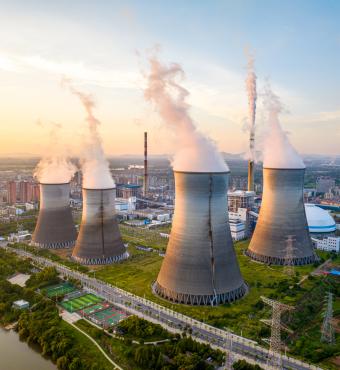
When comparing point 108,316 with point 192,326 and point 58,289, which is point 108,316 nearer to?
point 192,326

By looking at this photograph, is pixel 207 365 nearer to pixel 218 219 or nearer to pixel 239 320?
pixel 239 320

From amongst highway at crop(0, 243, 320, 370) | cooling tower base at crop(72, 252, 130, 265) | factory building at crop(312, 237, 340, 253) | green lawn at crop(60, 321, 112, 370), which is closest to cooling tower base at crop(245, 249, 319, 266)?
factory building at crop(312, 237, 340, 253)

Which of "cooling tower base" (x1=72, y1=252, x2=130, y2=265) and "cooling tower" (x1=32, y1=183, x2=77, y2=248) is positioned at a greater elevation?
"cooling tower" (x1=32, y1=183, x2=77, y2=248)

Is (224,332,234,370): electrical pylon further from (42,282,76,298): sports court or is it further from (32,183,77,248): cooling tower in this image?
(32,183,77,248): cooling tower

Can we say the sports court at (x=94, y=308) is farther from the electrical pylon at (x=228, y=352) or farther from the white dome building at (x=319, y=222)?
the white dome building at (x=319, y=222)

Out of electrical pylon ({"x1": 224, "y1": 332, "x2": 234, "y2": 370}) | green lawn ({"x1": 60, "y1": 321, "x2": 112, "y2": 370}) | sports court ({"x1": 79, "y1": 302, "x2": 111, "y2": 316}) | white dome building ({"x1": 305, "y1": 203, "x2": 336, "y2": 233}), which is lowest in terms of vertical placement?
green lawn ({"x1": 60, "y1": 321, "x2": 112, "y2": 370})

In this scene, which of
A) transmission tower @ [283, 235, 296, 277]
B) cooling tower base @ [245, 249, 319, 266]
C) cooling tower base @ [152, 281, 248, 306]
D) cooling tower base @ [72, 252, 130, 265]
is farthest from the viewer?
cooling tower base @ [245, 249, 319, 266]

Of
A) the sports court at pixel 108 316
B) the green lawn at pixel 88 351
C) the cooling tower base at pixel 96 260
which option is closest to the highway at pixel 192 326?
the sports court at pixel 108 316
